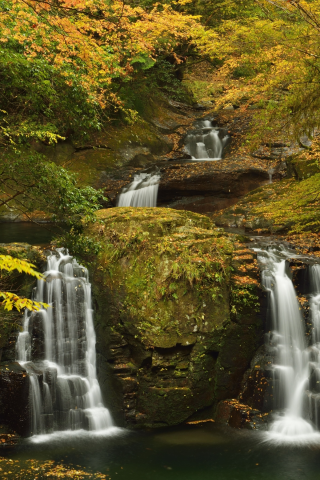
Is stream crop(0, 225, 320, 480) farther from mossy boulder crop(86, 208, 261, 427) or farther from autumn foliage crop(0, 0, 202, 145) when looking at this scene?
autumn foliage crop(0, 0, 202, 145)

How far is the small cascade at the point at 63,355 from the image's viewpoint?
281 inches

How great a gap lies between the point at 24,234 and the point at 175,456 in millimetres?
8034

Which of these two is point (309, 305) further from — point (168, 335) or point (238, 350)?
point (168, 335)

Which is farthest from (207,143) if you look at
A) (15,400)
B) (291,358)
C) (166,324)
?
(15,400)

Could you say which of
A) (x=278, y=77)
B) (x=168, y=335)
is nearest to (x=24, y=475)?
(x=168, y=335)

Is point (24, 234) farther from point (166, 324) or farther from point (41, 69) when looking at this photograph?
point (41, 69)

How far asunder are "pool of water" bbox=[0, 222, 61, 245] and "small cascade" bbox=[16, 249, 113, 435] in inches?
111

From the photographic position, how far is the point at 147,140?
18.1m

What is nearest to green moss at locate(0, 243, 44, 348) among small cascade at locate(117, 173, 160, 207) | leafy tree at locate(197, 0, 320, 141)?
leafy tree at locate(197, 0, 320, 141)

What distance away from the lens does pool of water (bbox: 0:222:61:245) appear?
1135cm

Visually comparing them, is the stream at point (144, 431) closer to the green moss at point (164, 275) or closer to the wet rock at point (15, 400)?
the wet rock at point (15, 400)

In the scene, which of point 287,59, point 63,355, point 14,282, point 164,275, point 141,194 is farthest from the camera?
point 141,194

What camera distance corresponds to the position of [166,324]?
7285mm

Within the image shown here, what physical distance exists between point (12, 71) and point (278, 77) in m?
5.82
